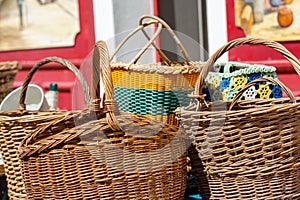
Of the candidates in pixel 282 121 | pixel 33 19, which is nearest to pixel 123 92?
pixel 282 121

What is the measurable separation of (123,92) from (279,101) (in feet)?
1.73

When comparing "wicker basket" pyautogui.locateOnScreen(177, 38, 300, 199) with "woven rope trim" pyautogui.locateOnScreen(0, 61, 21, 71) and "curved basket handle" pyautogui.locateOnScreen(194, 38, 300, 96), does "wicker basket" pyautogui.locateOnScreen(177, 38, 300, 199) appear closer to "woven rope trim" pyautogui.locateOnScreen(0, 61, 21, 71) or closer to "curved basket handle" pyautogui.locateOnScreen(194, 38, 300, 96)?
"curved basket handle" pyautogui.locateOnScreen(194, 38, 300, 96)

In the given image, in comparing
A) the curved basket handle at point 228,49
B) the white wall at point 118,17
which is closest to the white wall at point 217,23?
the white wall at point 118,17

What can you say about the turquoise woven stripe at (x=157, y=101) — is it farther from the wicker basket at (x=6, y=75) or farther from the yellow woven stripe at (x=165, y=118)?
the wicker basket at (x=6, y=75)

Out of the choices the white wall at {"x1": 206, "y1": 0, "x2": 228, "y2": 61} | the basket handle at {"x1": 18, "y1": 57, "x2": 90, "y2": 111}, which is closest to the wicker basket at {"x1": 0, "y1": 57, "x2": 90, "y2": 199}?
the basket handle at {"x1": 18, "y1": 57, "x2": 90, "y2": 111}

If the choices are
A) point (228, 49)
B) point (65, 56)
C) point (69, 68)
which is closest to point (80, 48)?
point (65, 56)

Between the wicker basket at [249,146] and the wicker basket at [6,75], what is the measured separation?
1.12 meters

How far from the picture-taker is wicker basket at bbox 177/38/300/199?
4.72ft

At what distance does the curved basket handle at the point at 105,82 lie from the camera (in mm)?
1402

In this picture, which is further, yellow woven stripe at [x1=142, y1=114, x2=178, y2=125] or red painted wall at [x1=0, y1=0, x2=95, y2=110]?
red painted wall at [x1=0, y1=0, x2=95, y2=110]

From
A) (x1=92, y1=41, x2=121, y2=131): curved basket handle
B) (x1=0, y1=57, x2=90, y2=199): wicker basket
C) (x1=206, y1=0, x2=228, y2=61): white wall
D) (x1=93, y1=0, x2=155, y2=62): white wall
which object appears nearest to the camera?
(x1=92, y1=41, x2=121, y2=131): curved basket handle

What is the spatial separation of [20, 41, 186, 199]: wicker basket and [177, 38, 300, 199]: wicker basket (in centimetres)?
11

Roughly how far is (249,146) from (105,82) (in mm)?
412

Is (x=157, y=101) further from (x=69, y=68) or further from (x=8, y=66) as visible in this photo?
(x=8, y=66)
